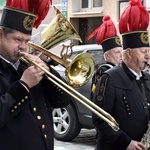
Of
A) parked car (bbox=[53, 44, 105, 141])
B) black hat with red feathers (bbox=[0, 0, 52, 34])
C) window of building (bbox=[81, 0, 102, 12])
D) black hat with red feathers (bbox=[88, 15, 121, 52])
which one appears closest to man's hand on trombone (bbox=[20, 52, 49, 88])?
black hat with red feathers (bbox=[0, 0, 52, 34])

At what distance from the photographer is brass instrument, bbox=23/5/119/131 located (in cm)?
351

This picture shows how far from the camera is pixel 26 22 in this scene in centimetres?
348

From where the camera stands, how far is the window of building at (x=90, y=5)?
15.7 m

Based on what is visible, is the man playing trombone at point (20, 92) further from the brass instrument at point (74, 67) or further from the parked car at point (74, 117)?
the parked car at point (74, 117)

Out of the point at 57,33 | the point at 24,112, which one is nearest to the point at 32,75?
the point at 24,112

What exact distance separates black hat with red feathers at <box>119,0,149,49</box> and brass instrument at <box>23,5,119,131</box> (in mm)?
686

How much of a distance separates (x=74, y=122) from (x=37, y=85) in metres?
5.10

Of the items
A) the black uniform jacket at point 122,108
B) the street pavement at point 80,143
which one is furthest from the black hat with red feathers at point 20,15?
the street pavement at point 80,143

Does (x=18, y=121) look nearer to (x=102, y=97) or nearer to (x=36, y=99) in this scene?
(x=36, y=99)

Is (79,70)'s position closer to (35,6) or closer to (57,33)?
(57,33)

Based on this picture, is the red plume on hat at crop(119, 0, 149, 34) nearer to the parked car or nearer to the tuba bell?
the tuba bell

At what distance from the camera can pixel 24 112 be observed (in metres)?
3.37

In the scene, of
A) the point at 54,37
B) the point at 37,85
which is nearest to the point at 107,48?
the point at 54,37

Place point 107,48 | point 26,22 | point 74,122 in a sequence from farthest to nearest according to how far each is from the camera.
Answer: point 74,122 → point 107,48 → point 26,22
